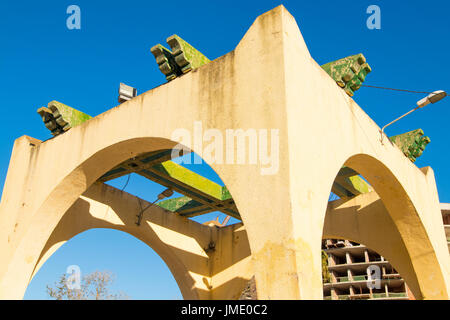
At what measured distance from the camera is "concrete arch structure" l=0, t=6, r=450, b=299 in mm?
4543

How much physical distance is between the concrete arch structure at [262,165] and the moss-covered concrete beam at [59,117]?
214 mm

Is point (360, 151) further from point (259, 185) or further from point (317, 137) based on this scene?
point (259, 185)

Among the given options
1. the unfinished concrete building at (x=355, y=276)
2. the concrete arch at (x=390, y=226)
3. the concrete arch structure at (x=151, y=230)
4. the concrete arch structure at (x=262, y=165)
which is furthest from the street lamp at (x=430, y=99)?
the unfinished concrete building at (x=355, y=276)

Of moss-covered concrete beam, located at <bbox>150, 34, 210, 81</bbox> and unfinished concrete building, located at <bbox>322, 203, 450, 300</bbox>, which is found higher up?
unfinished concrete building, located at <bbox>322, 203, 450, 300</bbox>

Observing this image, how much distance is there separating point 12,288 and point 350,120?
540cm

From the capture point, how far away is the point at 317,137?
5246mm

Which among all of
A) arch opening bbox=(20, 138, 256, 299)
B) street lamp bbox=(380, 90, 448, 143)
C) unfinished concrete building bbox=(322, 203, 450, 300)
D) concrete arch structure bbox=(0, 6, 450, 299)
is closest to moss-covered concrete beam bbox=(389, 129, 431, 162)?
concrete arch structure bbox=(0, 6, 450, 299)

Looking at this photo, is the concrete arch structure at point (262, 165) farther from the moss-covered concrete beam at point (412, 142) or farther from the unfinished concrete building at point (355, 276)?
the unfinished concrete building at point (355, 276)

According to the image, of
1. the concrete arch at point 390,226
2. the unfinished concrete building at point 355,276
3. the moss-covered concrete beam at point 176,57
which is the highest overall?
the unfinished concrete building at point 355,276

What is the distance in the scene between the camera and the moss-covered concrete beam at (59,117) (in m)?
7.55

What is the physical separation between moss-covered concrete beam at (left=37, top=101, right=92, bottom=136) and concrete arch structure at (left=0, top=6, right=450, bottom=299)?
0.21 metres

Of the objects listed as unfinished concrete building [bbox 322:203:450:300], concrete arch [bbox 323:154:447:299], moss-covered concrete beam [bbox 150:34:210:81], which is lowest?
concrete arch [bbox 323:154:447:299]

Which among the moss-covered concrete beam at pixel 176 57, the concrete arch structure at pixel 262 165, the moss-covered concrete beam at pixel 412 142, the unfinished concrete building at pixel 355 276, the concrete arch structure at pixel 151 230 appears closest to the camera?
the concrete arch structure at pixel 262 165

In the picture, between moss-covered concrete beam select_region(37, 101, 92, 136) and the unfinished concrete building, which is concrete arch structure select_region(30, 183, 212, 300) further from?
the unfinished concrete building
